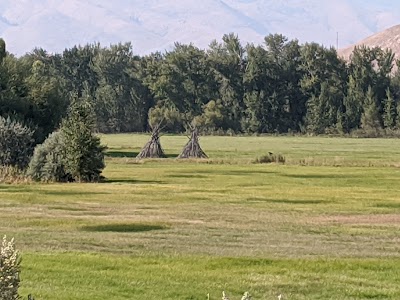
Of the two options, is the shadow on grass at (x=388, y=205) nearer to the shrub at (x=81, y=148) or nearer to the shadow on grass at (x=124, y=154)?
the shrub at (x=81, y=148)

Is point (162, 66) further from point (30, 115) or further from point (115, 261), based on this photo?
point (115, 261)

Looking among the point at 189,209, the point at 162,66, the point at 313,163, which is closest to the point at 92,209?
the point at 189,209

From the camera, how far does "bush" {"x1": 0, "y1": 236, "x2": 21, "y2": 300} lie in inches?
170

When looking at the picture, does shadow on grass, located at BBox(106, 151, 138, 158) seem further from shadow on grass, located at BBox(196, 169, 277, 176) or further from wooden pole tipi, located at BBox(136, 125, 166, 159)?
shadow on grass, located at BBox(196, 169, 277, 176)

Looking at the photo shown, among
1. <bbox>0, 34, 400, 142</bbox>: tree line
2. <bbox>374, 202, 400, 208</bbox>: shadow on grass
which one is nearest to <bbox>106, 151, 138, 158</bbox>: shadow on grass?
<bbox>0, 34, 400, 142</bbox>: tree line

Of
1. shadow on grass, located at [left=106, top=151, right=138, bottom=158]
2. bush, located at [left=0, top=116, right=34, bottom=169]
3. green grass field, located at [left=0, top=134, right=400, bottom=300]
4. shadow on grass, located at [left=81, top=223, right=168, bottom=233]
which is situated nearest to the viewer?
green grass field, located at [left=0, top=134, right=400, bottom=300]

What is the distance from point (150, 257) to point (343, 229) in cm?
935

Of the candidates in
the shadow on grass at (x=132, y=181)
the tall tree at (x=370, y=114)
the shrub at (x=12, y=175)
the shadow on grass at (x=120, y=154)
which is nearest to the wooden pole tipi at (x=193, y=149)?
the shadow on grass at (x=120, y=154)

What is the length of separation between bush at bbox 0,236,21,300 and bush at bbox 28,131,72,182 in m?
46.7

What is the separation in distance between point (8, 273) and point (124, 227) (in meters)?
21.7

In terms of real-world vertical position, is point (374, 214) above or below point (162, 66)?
below

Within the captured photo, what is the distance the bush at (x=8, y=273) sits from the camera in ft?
14.2

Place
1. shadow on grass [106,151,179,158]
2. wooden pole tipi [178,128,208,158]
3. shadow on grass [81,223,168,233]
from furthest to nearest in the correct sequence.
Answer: shadow on grass [106,151,179,158] < wooden pole tipi [178,128,208,158] < shadow on grass [81,223,168,233]

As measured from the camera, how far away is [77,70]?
14638cm
